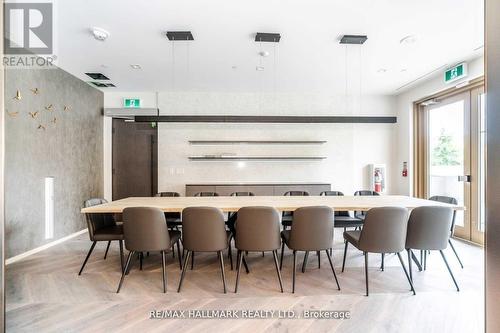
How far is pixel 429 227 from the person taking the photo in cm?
239

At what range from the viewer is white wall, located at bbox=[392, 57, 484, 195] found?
4.49m

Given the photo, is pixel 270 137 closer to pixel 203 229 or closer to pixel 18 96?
pixel 203 229

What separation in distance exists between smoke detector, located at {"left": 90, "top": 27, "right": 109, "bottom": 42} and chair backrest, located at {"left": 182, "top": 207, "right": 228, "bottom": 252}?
243 cm

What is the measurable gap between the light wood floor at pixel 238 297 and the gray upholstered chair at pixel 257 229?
396 mm

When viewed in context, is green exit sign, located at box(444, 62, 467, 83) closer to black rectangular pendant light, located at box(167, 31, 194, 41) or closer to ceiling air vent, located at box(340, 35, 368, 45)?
ceiling air vent, located at box(340, 35, 368, 45)

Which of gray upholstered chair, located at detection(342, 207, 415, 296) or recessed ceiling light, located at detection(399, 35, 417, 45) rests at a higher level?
recessed ceiling light, located at detection(399, 35, 417, 45)

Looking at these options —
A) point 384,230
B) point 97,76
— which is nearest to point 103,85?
point 97,76

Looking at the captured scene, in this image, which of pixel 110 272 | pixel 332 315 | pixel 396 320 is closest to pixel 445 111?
pixel 396 320

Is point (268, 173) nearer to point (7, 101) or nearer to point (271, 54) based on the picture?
point (271, 54)

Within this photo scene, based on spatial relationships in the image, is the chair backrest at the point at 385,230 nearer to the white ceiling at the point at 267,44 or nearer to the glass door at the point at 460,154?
the white ceiling at the point at 267,44

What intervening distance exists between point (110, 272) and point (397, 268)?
3.49 metres

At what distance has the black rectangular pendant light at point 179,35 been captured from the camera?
2.97m

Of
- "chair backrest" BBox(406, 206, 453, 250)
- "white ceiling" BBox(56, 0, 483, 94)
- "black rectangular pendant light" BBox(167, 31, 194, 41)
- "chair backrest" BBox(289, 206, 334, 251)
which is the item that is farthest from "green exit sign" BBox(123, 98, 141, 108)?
"chair backrest" BBox(406, 206, 453, 250)

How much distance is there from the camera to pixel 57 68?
156 inches
